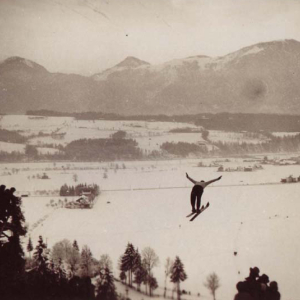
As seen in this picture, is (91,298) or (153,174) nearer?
(91,298)

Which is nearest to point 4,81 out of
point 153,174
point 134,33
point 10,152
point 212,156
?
point 10,152

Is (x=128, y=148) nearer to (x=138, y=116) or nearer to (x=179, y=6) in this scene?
(x=138, y=116)

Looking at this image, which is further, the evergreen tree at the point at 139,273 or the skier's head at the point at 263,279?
the evergreen tree at the point at 139,273

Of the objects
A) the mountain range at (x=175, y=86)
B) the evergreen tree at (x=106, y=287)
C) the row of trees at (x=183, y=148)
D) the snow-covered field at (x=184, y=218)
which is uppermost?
the mountain range at (x=175, y=86)

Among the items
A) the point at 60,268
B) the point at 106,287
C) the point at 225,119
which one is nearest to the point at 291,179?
the point at 225,119

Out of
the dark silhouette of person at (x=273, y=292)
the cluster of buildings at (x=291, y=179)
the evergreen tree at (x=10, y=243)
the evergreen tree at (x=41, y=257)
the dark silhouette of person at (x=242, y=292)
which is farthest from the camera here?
the cluster of buildings at (x=291, y=179)

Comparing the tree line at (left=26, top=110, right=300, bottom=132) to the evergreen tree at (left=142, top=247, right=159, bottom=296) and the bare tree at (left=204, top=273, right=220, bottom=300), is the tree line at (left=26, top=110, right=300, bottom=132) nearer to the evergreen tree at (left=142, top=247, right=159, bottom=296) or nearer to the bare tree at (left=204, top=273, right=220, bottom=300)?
the evergreen tree at (left=142, top=247, right=159, bottom=296)

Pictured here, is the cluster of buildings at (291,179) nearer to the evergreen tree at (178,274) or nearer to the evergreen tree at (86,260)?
the evergreen tree at (178,274)

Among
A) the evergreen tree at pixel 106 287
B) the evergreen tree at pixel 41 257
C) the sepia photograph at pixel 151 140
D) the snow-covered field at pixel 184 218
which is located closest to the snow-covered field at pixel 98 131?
the sepia photograph at pixel 151 140

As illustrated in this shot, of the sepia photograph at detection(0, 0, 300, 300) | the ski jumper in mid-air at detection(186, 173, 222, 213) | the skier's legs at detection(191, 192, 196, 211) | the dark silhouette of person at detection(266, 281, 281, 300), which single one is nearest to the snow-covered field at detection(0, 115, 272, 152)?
the sepia photograph at detection(0, 0, 300, 300)
